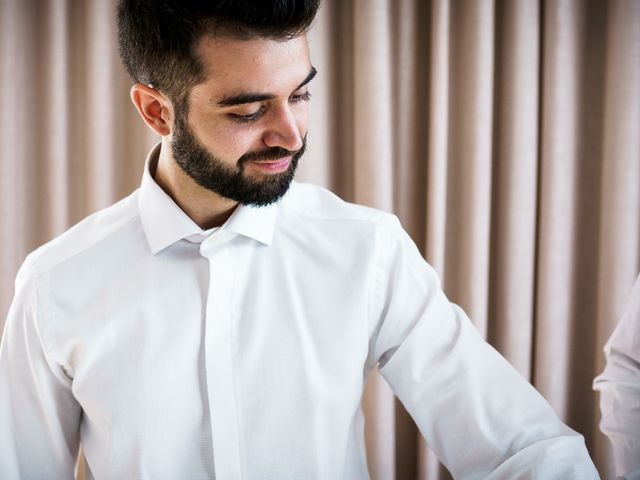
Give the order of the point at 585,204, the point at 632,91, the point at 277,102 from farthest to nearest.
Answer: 1. the point at 585,204
2. the point at 632,91
3. the point at 277,102

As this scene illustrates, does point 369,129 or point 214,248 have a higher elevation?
point 369,129

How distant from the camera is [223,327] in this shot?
1.14 metres

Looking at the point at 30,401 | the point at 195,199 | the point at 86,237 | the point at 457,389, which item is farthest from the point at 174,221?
the point at 457,389

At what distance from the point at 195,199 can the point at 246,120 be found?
23cm

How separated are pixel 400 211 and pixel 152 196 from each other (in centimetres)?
92

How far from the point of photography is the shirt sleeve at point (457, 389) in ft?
3.33

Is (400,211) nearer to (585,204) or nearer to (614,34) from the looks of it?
(585,204)

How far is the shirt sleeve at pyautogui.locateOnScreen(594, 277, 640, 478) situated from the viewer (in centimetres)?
138

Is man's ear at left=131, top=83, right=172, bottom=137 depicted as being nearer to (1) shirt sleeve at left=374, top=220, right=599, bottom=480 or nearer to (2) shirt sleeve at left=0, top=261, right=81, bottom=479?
(2) shirt sleeve at left=0, top=261, right=81, bottom=479

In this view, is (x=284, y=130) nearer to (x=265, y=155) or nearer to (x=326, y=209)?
(x=265, y=155)

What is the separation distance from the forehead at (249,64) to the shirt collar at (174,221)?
25cm

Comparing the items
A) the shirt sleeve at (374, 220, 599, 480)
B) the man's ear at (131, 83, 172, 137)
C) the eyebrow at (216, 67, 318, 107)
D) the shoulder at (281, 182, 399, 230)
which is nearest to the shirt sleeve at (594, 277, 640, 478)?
the shirt sleeve at (374, 220, 599, 480)

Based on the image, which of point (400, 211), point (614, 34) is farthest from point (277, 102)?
point (614, 34)

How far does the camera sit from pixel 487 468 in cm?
108
